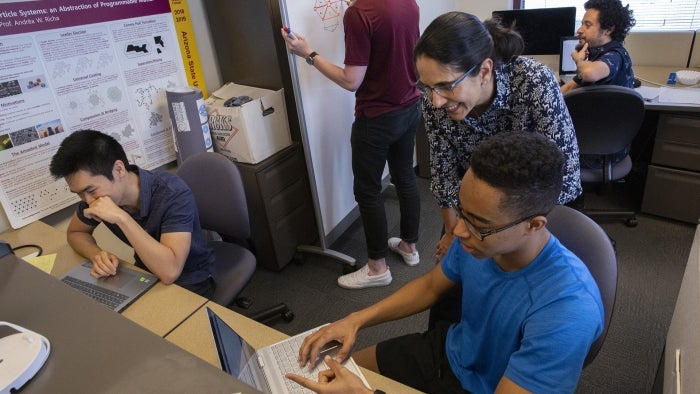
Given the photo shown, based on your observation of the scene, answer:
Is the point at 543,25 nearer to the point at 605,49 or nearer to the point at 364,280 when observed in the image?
the point at 605,49

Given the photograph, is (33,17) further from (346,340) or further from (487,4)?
(487,4)

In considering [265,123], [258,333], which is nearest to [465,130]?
[258,333]

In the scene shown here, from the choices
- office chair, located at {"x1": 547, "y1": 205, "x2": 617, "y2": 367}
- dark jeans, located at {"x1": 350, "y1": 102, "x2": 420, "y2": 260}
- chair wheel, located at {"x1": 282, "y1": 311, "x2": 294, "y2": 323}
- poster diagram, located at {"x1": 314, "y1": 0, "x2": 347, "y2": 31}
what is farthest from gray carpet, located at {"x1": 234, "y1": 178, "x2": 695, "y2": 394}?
poster diagram, located at {"x1": 314, "y1": 0, "x2": 347, "y2": 31}

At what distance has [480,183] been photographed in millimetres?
886

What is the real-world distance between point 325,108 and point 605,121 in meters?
1.32

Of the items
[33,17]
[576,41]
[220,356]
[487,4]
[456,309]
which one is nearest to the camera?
[220,356]

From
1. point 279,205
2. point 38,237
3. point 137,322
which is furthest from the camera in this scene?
point 279,205

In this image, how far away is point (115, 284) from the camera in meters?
1.35

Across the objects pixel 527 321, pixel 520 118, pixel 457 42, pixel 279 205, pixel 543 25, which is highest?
pixel 457 42

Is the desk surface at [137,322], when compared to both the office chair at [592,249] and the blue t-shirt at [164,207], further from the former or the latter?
the office chair at [592,249]

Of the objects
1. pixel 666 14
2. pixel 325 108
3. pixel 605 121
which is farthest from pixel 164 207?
pixel 666 14

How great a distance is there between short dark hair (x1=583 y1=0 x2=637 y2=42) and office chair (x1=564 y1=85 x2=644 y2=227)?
1.50 feet

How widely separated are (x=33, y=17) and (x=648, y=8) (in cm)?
328

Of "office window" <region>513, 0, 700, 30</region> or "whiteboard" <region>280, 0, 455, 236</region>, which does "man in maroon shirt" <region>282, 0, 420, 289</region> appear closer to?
"whiteboard" <region>280, 0, 455, 236</region>
